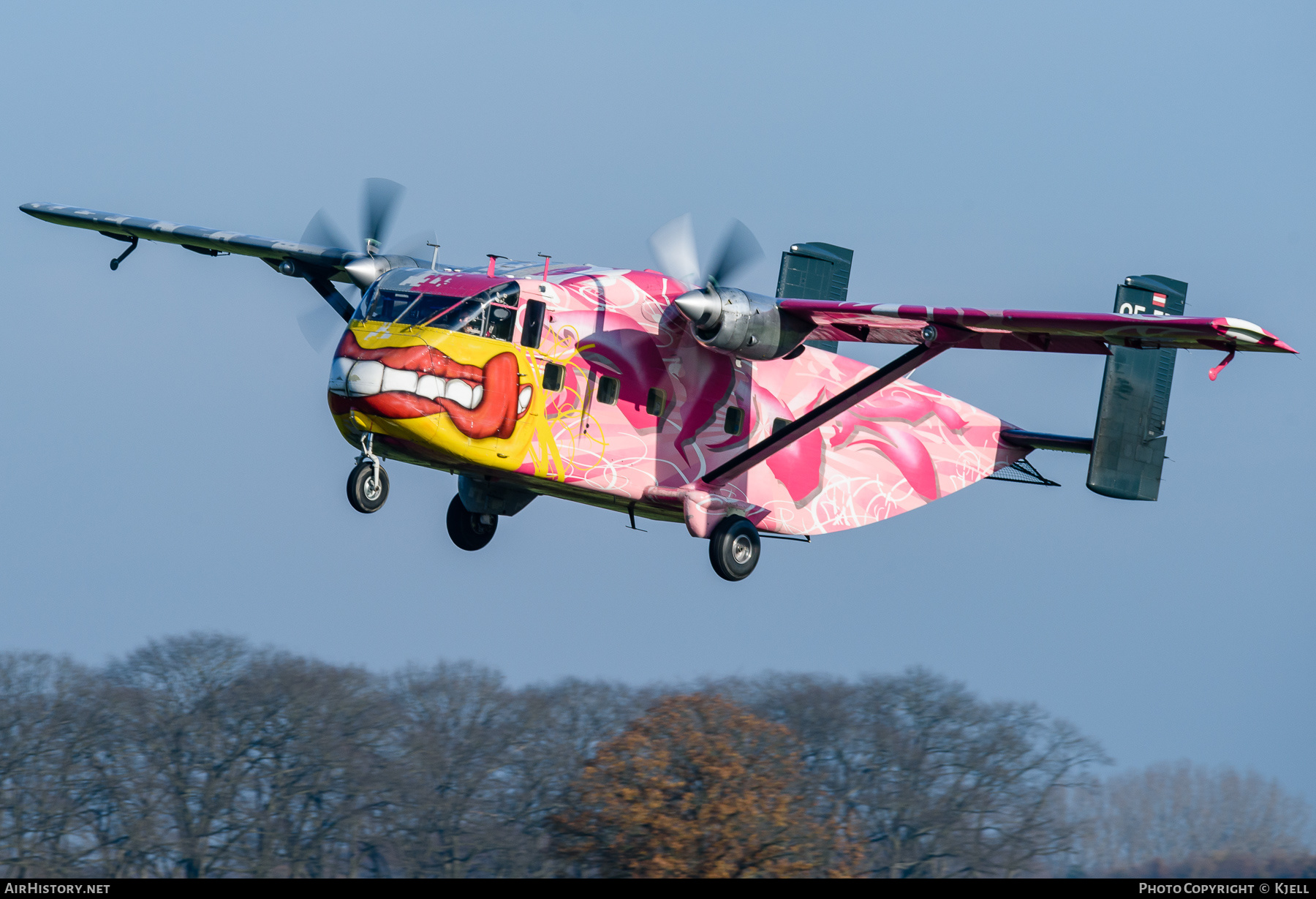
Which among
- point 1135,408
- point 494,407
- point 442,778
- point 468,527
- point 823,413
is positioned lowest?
point 442,778

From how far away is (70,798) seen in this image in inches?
1351

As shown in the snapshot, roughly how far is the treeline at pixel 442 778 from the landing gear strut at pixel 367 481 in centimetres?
1186

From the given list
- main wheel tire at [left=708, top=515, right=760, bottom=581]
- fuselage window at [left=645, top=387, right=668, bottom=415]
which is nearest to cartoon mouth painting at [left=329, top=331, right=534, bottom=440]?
fuselage window at [left=645, top=387, right=668, bottom=415]

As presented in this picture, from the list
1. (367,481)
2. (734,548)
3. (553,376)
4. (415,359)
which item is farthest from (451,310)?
(734,548)

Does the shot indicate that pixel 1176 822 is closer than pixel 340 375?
No

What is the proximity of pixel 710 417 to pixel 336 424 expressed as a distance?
18.0 feet

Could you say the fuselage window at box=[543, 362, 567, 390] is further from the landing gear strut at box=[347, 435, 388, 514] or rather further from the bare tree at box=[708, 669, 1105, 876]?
the bare tree at box=[708, 669, 1105, 876]

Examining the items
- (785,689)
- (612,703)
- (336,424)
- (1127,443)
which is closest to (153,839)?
(612,703)

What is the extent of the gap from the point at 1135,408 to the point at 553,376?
1005 centimetres

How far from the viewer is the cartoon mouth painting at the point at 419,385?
16.8m

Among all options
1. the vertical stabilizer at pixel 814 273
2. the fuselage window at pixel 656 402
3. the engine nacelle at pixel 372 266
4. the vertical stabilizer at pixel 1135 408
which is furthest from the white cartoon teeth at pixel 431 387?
the vertical stabilizer at pixel 1135 408

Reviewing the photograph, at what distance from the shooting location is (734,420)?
66.0 ft

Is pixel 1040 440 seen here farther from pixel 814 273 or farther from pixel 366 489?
pixel 366 489

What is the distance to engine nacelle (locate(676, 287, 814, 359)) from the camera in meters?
18.3
